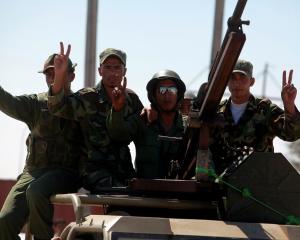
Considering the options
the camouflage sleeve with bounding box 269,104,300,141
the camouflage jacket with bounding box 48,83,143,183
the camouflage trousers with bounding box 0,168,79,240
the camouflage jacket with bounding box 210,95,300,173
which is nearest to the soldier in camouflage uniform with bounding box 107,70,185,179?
the camouflage jacket with bounding box 48,83,143,183

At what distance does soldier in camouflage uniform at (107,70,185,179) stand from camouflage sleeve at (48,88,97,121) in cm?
40

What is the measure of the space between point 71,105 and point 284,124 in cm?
171

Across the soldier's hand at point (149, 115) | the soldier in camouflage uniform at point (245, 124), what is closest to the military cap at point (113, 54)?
the soldier's hand at point (149, 115)

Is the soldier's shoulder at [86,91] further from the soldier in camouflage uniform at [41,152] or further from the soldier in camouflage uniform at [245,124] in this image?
the soldier in camouflage uniform at [245,124]

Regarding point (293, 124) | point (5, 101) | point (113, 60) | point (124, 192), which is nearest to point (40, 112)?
point (5, 101)

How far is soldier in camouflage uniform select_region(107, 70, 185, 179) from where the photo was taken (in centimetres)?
652

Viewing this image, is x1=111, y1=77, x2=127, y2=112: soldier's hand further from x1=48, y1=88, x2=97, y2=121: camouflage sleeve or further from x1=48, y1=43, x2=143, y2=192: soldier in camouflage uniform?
x1=48, y1=88, x2=97, y2=121: camouflage sleeve

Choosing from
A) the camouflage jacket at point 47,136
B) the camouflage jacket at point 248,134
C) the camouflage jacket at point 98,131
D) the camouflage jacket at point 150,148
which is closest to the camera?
the camouflage jacket at point 248,134

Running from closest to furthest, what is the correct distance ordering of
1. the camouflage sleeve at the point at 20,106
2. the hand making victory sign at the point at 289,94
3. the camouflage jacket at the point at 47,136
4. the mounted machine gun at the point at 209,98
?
the mounted machine gun at the point at 209,98, the hand making victory sign at the point at 289,94, the camouflage sleeve at the point at 20,106, the camouflage jacket at the point at 47,136

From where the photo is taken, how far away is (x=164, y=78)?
261 inches

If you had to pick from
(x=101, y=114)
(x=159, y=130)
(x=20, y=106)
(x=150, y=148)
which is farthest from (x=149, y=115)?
(x=20, y=106)

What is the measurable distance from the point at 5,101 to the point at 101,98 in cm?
79

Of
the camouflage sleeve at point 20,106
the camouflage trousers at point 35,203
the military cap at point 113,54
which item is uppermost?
the military cap at point 113,54

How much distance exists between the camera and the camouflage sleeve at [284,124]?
602 centimetres
